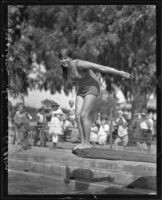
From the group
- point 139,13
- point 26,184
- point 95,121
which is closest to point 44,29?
point 139,13

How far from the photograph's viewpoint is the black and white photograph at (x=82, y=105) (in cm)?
598

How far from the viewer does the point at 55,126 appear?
32.8 feet

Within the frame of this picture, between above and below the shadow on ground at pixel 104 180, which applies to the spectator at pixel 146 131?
above

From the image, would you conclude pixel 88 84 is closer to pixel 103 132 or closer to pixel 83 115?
pixel 83 115

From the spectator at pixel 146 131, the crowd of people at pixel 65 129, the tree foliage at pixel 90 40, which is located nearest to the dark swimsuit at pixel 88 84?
the crowd of people at pixel 65 129

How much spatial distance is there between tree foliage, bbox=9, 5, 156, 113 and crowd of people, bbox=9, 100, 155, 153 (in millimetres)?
1696

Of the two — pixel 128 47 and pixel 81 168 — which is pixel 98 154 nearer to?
pixel 81 168

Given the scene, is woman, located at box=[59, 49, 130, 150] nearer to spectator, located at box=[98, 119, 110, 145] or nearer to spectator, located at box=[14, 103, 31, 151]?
spectator, located at box=[14, 103, 31, 151]

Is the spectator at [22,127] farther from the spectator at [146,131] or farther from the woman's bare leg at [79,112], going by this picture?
the woman's bare leg at [79,112]

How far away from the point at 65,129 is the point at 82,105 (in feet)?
13.5

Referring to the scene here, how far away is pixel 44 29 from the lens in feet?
53.8

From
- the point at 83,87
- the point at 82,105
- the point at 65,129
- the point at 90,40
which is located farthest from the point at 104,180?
the point at 90,40

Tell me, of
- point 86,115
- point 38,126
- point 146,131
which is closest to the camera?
point 86,115

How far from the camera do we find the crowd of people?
368 inches
